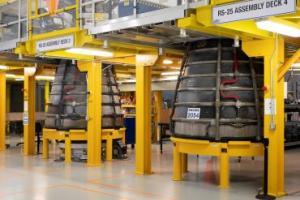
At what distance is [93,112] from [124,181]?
3.05m

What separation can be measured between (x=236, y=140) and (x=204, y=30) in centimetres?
238

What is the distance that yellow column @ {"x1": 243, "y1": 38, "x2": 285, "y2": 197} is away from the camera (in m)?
7.72

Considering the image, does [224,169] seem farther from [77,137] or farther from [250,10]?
[77,137]

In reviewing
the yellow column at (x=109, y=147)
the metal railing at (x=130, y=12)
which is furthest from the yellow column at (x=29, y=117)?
the metal railing at (x=130, y=12)

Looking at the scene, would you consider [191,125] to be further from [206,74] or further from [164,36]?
[164,36]

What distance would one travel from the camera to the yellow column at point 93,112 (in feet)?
38.2

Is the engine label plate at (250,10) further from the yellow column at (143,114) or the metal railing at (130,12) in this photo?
the yellow column at (143,114)

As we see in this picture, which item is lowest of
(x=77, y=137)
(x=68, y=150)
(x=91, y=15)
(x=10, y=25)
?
(x=68, y=150)

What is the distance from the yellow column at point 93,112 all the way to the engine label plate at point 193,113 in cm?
373

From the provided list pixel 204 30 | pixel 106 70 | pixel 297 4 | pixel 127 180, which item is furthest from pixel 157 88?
pixel 297 4

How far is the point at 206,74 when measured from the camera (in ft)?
28.8

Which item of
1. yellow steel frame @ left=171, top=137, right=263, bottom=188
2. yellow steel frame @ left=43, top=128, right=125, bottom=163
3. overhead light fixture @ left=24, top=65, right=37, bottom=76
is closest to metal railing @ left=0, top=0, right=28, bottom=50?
overhead light fixture @ left=24, top=65, right=37, bottom=76

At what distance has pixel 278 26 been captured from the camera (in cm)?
627

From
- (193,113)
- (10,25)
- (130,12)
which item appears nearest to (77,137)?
(10,25)
